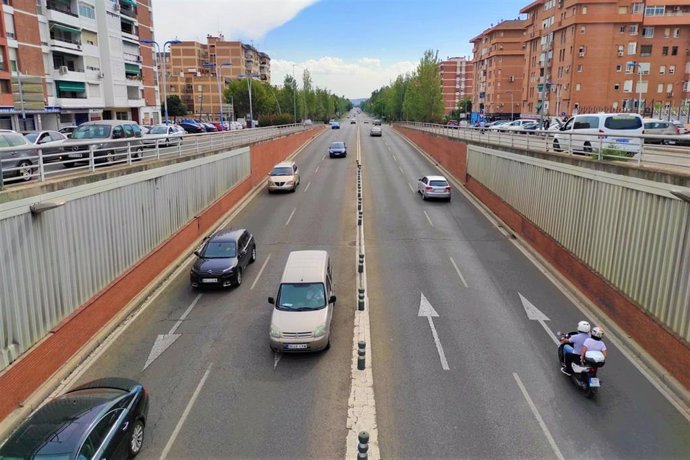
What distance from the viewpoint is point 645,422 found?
10.2 meters

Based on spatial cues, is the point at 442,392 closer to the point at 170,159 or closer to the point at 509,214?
the point at 170,159

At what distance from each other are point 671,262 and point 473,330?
5229 mm

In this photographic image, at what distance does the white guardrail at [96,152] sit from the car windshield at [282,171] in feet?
10.1

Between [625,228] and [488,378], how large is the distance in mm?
6175

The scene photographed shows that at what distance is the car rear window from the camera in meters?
23.0

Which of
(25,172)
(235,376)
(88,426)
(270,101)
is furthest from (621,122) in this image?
(270,101)

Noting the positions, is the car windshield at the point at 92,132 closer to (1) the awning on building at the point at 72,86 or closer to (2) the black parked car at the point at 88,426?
(2) the black parked car at the point at 88,426

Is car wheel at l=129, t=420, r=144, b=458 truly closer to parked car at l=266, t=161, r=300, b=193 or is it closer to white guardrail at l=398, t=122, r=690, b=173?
white guardrail at l=398, t=122, r=690, b=173

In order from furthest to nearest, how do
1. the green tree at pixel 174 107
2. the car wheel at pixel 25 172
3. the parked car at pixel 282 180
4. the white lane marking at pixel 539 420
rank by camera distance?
the green tree at pixel 174 107, the parked car at pixel 282 180, the car wheel at pixel 25 172, the white lane marking at pixel 539 420

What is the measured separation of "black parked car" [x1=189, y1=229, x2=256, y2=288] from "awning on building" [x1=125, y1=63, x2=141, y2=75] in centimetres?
6155

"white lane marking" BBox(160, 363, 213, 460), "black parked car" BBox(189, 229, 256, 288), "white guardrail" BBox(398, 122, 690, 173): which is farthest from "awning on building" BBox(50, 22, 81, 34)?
"white lane marking" BBox(160, 363, 213, 460)

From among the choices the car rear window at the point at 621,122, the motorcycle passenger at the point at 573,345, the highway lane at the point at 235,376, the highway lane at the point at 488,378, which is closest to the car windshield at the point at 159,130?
the highway lane at the point at 235,376

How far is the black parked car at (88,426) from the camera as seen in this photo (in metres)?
7.57

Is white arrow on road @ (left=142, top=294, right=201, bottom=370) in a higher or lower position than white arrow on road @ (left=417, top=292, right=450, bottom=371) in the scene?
lower
